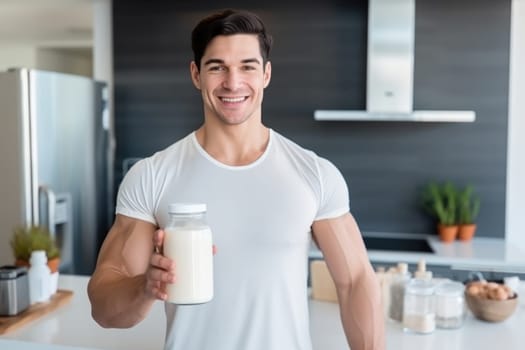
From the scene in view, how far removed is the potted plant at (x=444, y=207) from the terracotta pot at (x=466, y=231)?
0.09 ft

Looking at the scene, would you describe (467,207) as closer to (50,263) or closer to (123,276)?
(50,263)

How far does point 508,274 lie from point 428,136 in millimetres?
951

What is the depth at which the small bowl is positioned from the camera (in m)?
1.83

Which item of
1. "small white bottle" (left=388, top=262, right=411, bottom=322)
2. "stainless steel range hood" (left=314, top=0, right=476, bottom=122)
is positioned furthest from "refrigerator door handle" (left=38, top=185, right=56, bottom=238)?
"small white bottle" (left=388, top=262, right=411, bottom=322)

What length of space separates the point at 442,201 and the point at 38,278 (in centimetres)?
231

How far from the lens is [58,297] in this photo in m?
2.06

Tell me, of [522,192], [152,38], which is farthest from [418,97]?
[152,38]

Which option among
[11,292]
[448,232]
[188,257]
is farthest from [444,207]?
[188,257]

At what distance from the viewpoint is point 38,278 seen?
6.58ft

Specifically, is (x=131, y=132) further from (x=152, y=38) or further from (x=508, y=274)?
(x=508, y=274)

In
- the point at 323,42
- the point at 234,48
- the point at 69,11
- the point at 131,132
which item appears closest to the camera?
the point at 234,48

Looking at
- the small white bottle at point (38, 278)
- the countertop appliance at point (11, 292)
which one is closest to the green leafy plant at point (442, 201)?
the small white bottle at point (38, 278)

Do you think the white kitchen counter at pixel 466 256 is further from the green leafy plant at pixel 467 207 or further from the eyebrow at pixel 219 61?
the eyebrow at pixel 219 61

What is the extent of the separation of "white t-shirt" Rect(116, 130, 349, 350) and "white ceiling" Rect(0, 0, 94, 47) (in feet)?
9.98
